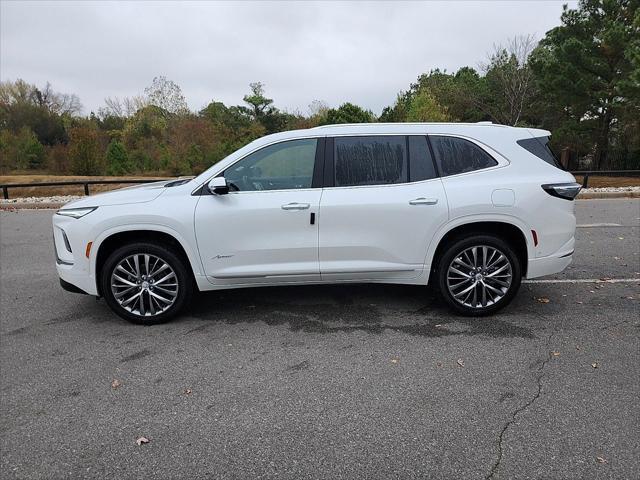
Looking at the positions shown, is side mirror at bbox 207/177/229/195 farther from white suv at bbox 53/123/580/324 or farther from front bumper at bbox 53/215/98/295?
front bumper at bbox 53/215/98/295

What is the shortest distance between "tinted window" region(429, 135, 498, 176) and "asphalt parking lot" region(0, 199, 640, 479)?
57.1 inches

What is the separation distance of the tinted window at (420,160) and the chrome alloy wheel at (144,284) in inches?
98.0

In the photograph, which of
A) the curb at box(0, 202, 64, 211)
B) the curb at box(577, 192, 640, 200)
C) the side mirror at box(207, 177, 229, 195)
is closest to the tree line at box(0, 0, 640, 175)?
the curb at box(577, 192, 640, 200)

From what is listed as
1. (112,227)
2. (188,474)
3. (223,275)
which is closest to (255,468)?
(188,474)

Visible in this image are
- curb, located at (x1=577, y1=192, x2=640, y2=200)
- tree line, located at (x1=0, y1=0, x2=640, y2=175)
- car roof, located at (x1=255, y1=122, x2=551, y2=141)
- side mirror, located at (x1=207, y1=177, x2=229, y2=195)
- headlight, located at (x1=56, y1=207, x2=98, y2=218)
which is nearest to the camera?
side mirror, located at (x1=207, y1=177, x2=229, y2=195)

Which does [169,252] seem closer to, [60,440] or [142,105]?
[60,440]

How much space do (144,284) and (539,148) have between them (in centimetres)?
402

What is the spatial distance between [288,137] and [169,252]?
5.19ft

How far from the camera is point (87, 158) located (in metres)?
30.4

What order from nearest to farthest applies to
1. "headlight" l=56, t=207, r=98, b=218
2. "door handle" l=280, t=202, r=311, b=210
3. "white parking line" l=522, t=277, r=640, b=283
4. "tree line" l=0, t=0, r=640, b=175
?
"door handle" l=280, t=202, r=311, b=210, "headlight" l=56, t=207, r=98, b=218, "white parking line" l=522, t=277, r=640, b=283, "tree line" l=0, t=0, r=640, b=175

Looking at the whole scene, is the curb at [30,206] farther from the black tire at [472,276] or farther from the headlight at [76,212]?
the black tire at [472,276]

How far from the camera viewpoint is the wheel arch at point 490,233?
4254mm

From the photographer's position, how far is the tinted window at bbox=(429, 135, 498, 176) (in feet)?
14.3

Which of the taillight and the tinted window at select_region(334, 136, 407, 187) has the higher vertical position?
the tinted window at select_region(334, 136, 407, 187)
